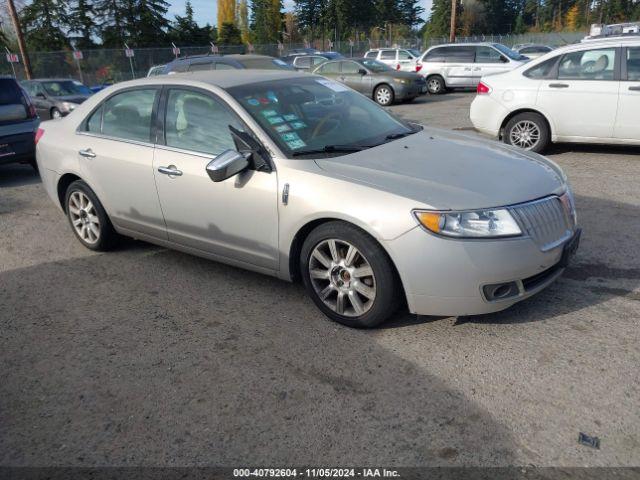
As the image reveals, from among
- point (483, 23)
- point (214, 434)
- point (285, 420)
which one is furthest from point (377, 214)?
point (483, 23)

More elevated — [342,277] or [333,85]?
[333,85]

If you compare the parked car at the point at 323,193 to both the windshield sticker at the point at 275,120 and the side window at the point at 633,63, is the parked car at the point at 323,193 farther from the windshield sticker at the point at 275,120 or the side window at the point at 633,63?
the side window at the point at 633,63

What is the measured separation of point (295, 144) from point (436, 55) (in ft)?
54.8

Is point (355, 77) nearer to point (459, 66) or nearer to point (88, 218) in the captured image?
point (459, 66)

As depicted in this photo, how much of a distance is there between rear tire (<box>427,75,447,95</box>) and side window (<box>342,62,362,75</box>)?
3.13 meters

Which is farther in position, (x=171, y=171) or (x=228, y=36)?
(x=228, y=36)

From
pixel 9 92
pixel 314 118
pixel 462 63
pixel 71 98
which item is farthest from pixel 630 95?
pixel 71 98

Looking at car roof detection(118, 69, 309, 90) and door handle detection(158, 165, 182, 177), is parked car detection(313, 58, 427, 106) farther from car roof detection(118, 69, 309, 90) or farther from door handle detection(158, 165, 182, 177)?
door handle detection(158, 165, 182, 177)

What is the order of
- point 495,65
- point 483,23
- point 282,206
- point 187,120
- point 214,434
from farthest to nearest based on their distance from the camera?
point 483,23 → point 495,65 → point 187,120 → point 282,206 → point 214,434

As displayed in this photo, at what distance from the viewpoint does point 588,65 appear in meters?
7.48

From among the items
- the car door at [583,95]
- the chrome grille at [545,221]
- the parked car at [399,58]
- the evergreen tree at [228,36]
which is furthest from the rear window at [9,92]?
the evergreen tree at [228,36]

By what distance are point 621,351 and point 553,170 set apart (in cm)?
136

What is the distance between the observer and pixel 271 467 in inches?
95.0

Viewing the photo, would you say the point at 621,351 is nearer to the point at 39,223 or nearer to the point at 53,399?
the point at 53,399
